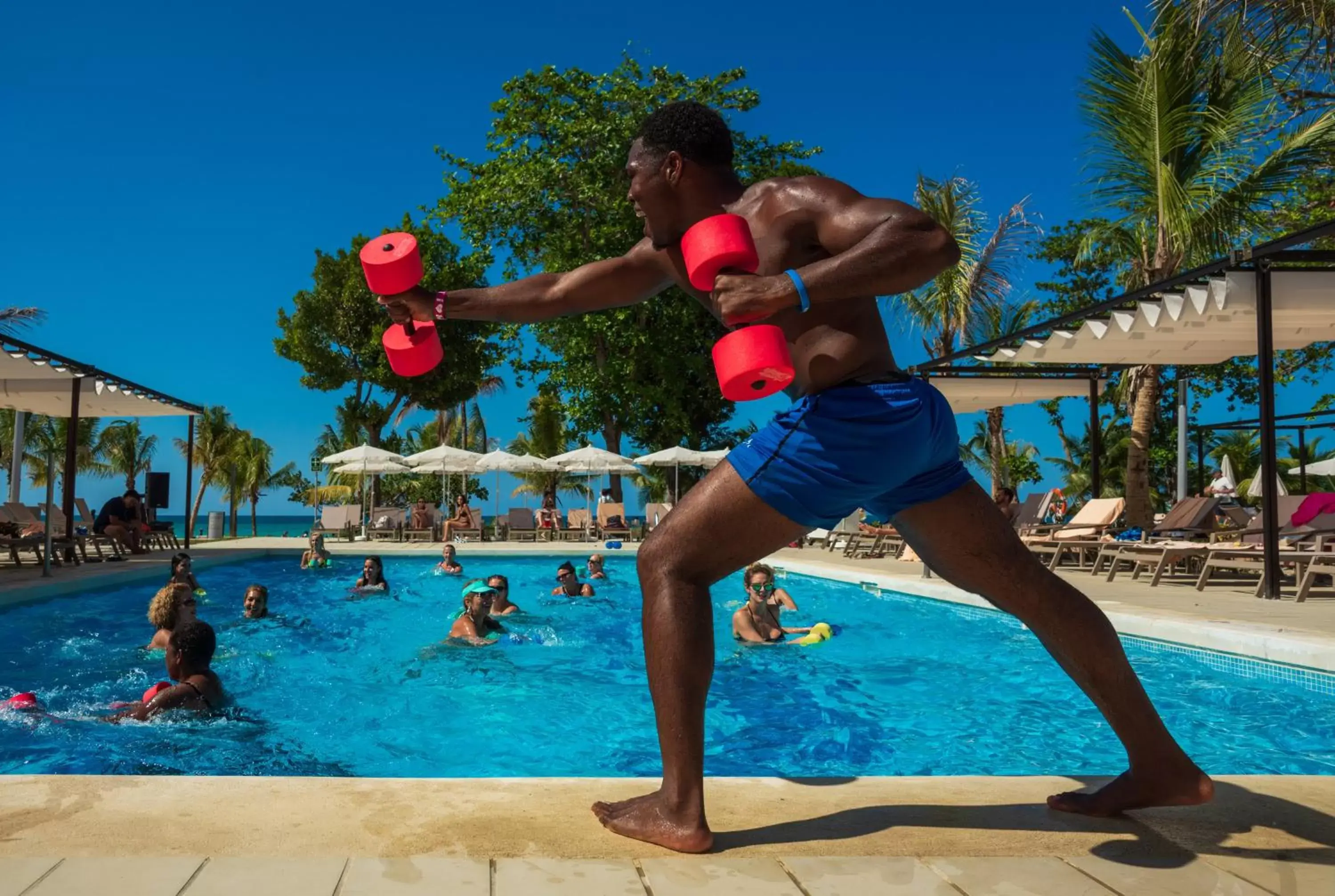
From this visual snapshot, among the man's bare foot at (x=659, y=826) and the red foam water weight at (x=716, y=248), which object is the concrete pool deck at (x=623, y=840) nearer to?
the man's bare foot at (x=659, y=826)

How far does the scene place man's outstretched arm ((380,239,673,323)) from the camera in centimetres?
267

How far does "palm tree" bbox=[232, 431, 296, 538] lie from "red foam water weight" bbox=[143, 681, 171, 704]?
38543mm

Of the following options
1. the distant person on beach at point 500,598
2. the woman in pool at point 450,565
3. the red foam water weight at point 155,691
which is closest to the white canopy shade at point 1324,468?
the woman in pool at point 450,565

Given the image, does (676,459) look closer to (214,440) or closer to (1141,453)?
(1141,453)

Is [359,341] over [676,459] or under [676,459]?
over

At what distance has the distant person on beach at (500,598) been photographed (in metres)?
9.78

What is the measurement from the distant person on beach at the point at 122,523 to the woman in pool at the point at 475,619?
10.1 metres

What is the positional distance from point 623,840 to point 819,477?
921 millimetres

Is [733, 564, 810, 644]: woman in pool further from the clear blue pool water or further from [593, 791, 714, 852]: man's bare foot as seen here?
[593, 791, 714, 852]: man's bare foot

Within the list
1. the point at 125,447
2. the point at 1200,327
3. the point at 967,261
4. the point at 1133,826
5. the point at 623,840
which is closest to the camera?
the point at 623,840

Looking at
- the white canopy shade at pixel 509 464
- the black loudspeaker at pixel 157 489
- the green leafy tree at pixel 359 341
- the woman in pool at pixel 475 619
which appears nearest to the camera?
the woman in pool at pixel 475 619

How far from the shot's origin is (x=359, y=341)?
1251 inches

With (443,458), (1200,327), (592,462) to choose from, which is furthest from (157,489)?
(1200,327)

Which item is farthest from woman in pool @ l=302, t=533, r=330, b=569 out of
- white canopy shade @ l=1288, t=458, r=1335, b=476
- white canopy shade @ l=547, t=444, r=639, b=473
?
white canopy shade @ l=1288, t=458, r=1335, b=476
